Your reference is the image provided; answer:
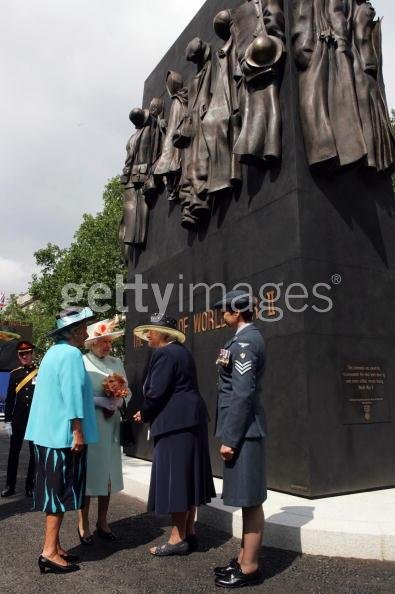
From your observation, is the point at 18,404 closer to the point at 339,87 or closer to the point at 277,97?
the point at 277,97

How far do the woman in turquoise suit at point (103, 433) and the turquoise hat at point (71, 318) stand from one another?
1.71 ft

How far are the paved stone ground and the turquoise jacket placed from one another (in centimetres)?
96

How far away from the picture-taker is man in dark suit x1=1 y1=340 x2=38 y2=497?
7.12 m

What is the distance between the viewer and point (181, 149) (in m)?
8.88

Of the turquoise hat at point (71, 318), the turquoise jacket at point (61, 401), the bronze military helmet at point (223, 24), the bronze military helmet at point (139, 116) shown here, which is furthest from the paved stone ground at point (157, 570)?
the bronze military helmet at point (139, 116)

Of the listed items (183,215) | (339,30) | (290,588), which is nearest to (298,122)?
(339,30)

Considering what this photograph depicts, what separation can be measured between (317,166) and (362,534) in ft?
13.8

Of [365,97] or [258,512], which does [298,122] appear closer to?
[365,97]

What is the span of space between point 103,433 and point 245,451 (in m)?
1.80

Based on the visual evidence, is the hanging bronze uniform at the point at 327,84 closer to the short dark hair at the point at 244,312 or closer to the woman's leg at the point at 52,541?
the short dark hair at the point at 244,312

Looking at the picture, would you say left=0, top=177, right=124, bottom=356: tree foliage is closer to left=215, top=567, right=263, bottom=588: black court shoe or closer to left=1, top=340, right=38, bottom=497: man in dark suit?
left=1, top=340, right=38, bottom=497: man in dark suit

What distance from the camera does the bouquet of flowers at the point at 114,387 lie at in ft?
16.1

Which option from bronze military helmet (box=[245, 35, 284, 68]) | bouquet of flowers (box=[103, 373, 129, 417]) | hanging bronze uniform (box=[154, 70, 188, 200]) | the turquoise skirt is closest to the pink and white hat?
bouquet of flowers (box=[103, 373, 129, 417])

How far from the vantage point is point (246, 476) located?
3631mm
